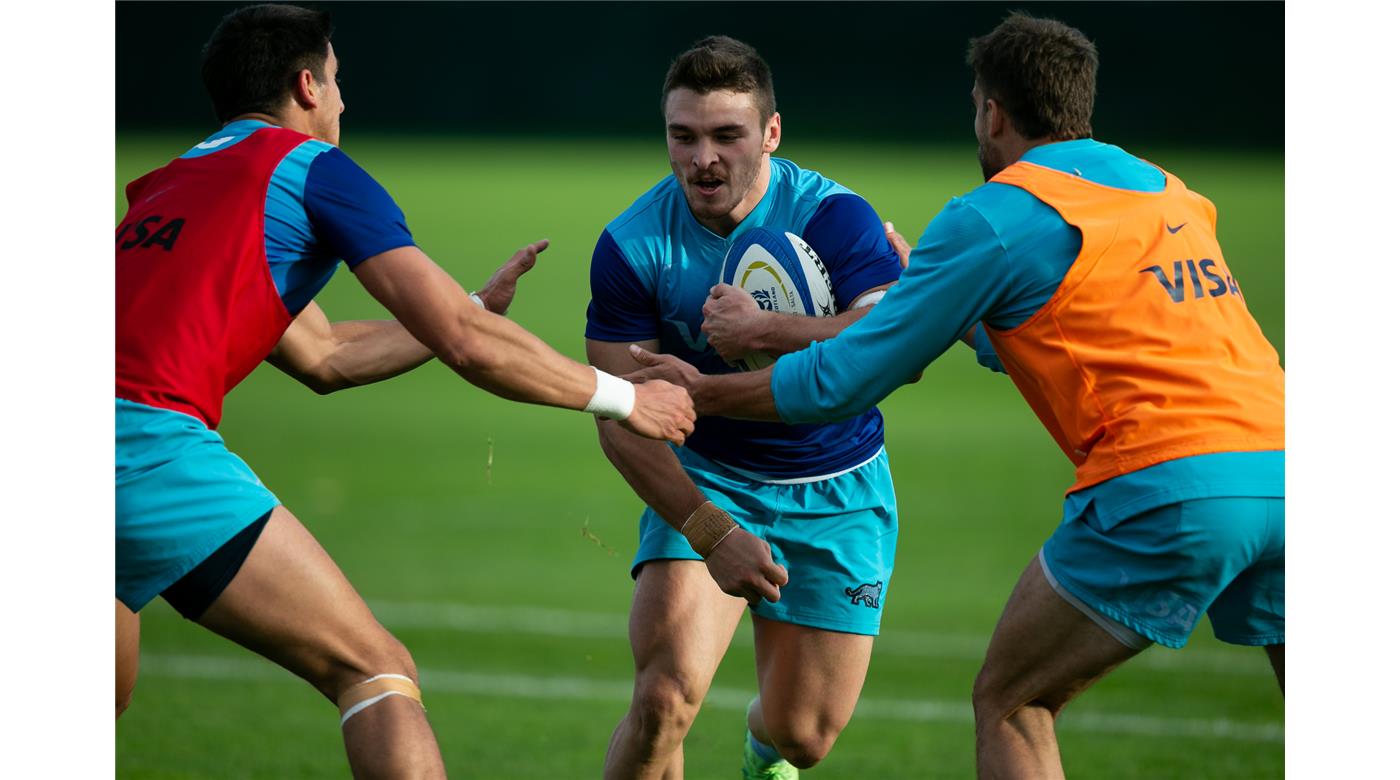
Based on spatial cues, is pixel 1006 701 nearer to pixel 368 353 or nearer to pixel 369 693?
pixel 369 693

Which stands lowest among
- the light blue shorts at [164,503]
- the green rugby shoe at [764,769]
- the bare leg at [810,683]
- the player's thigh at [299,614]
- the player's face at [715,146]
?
the green rugby shoe at [764,769]

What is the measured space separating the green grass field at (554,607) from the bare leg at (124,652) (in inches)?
60.8

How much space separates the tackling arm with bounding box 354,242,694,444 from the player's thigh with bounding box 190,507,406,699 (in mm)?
661

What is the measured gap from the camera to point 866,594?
18.9 feet

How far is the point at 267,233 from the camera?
14.5ft

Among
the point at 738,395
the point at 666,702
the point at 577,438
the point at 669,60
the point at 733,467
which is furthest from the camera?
the point at 669,60

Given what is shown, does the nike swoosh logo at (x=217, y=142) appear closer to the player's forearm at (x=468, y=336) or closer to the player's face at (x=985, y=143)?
the player's forearm at (x=468, y=336)

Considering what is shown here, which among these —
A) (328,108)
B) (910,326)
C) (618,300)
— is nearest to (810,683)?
(618,300)

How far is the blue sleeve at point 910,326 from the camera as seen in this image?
164 inches

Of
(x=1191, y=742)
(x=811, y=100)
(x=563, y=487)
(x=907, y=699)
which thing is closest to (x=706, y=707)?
(x=907, y=699)

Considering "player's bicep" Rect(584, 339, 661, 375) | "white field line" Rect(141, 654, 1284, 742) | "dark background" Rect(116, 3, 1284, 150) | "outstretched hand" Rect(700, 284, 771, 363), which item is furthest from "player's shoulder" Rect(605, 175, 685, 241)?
"dark background" Rect(116, 3, 1284, 150)

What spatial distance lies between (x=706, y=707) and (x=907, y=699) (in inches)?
43.5

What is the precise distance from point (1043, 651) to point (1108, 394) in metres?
0.70

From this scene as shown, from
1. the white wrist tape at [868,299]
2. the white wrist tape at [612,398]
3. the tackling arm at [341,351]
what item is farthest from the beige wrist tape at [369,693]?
the white wrist tape at [868,299]
